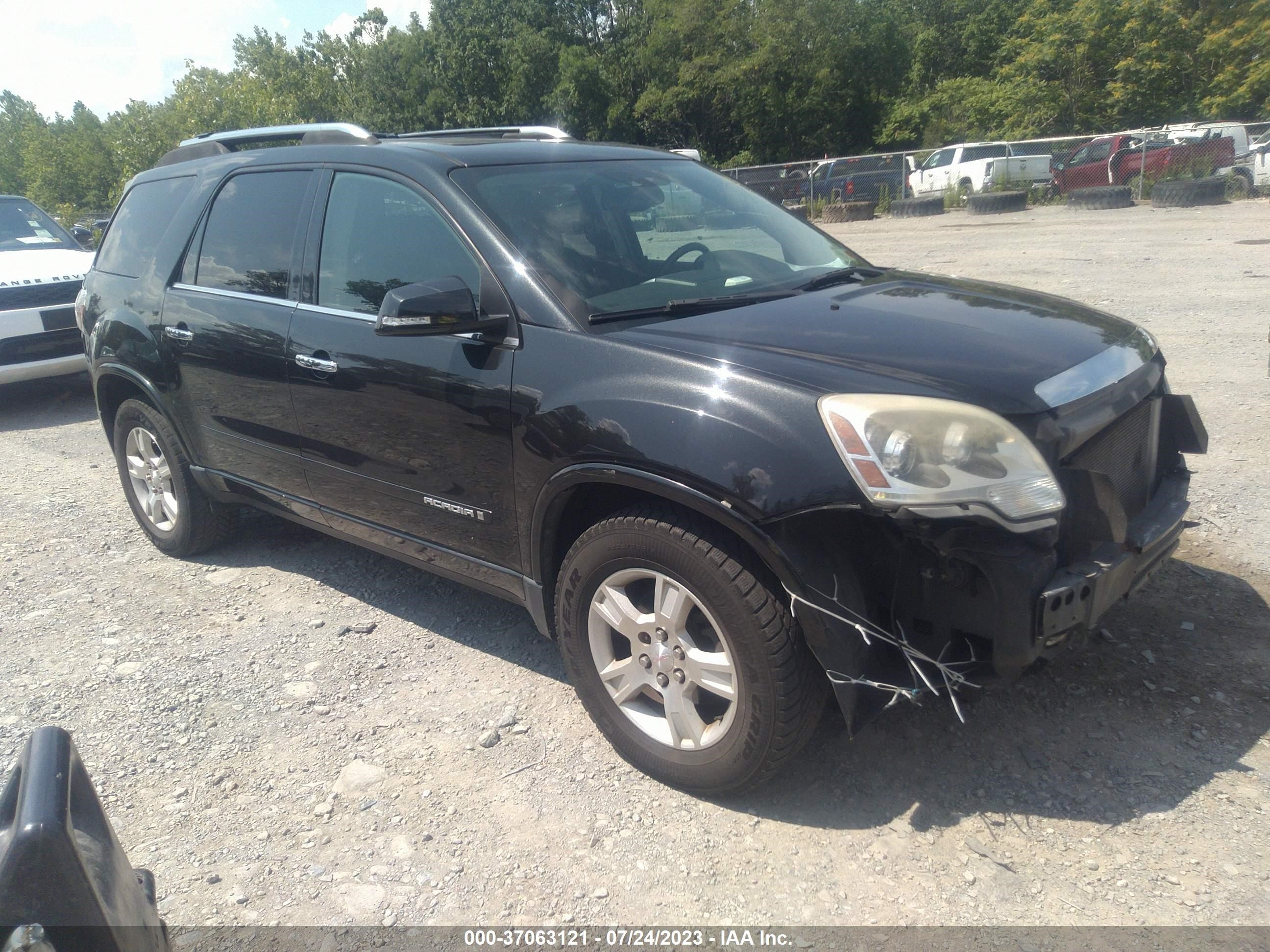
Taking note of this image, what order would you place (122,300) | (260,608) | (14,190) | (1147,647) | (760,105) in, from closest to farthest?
(1147,647), (260,608), (122,300), (760,105), (14,190)

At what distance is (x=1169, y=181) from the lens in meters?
20.7

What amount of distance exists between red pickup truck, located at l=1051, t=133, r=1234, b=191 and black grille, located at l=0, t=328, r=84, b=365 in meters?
22.1

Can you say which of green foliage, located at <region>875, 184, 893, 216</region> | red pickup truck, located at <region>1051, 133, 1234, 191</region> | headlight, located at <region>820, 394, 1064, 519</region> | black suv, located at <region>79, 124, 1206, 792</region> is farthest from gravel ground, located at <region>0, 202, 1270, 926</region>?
green foliage, located at <region>875, 184, 893, 216</region>

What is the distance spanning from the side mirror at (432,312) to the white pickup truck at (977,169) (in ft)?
80.7

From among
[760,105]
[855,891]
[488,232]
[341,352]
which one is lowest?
[855,891]

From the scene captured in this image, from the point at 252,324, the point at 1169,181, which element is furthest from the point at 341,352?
the point at 1169,181

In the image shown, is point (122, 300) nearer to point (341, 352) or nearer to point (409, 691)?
point (341, 352)

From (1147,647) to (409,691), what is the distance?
270 cm

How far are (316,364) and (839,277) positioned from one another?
2.02m

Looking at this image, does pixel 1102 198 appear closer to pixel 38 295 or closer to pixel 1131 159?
pixel 1131 159

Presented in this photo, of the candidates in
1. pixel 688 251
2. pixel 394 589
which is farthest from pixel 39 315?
pixel 688 251

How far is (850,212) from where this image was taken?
24141 mm

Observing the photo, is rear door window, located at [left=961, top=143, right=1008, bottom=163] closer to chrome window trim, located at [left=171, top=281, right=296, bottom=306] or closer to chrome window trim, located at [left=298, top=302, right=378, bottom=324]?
chrome window trim, located at [left=171, top=281, right=296, bottom=306]

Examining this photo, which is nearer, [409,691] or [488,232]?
[488,232]
